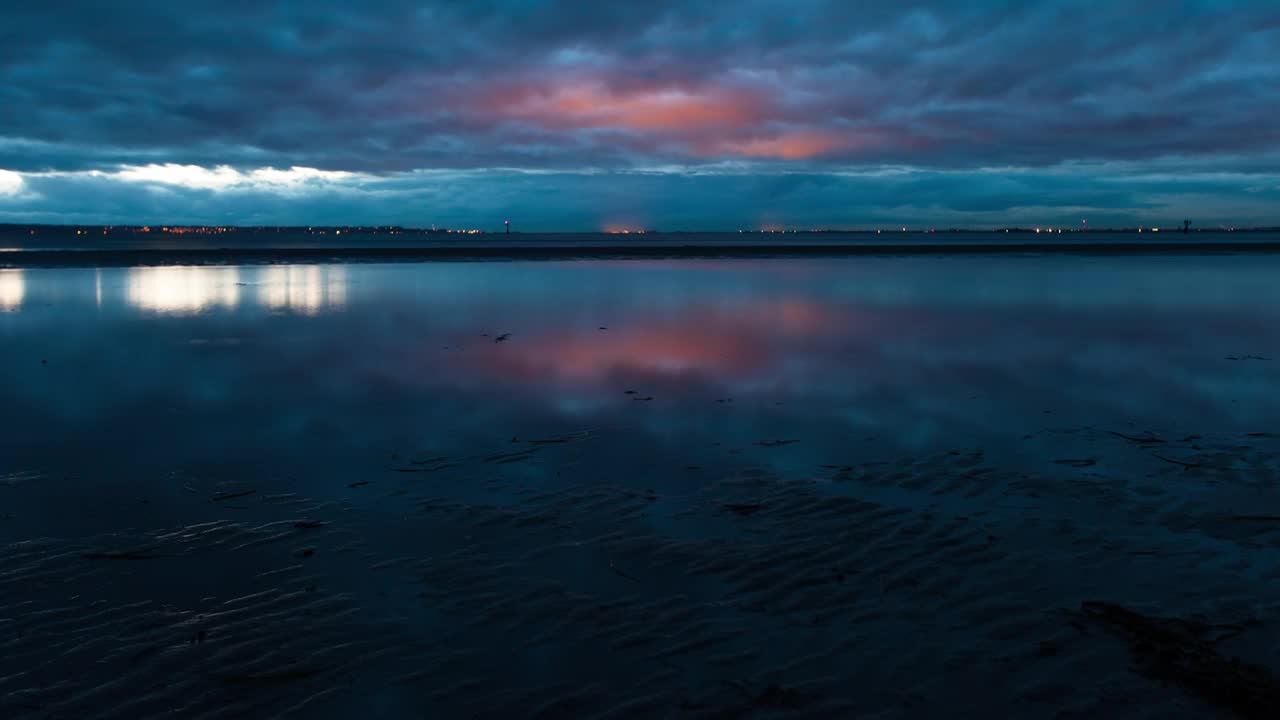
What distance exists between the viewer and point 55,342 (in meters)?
18.9

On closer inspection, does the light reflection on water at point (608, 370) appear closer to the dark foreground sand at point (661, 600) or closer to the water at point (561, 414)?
the water at point (561, 414)

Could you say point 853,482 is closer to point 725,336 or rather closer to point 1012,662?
point 1012,662

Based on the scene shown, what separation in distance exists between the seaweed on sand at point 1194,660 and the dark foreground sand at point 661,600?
0.02m

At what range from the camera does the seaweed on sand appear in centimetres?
468

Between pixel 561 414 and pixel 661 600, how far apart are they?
20.6 ft

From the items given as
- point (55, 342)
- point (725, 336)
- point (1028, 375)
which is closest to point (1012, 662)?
point (1028, 375)

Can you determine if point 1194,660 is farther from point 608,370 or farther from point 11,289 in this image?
point 11,289

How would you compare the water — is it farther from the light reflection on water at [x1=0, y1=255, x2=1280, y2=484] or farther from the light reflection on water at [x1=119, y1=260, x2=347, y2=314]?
the light reflection on water at [x1=119, y1=260, x2=347, y2=314]

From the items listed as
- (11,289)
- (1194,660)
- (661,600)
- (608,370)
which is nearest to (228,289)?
(11,289)

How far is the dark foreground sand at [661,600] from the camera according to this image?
480 cm

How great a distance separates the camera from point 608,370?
617 inches

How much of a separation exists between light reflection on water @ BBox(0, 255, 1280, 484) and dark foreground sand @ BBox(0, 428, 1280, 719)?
74.8 inches

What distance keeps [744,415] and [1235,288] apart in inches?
1365

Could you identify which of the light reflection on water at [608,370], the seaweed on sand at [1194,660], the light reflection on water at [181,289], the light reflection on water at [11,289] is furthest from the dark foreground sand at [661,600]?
the light reflection on water at [11,289]
